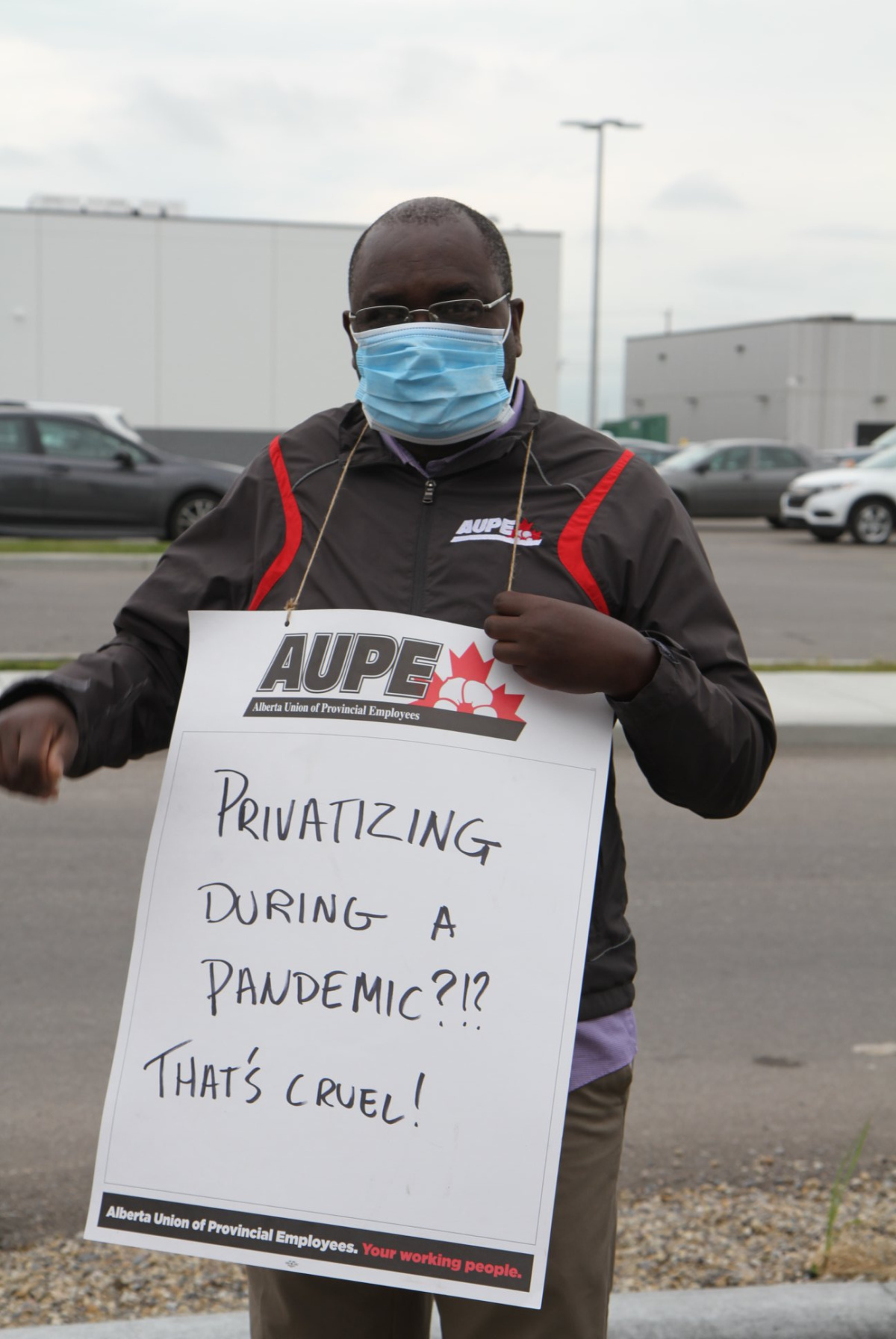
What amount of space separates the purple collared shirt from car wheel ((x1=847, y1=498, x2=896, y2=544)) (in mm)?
21771

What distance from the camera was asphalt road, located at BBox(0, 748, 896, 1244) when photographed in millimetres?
4066

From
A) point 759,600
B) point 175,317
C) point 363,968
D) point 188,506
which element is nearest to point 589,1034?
point 363,968

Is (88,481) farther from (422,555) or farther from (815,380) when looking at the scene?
(815,380)

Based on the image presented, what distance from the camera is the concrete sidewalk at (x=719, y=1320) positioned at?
2660 millimetres

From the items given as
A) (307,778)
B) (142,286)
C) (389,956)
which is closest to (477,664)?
(307,778)

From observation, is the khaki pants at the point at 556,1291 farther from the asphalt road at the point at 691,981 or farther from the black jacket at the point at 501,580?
the asphalt road at the point at 691,981

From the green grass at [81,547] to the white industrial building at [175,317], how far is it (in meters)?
15.4

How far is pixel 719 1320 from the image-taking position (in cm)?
273

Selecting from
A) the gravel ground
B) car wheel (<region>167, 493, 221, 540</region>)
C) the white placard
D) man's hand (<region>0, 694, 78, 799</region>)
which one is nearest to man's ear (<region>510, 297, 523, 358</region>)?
the white placard

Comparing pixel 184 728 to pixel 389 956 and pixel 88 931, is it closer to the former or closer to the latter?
pixel 389 956

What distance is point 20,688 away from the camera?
186 cm

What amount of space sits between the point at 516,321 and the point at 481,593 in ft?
1.42

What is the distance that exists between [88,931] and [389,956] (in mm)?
A: 4128

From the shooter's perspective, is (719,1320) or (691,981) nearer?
(719,1320)
